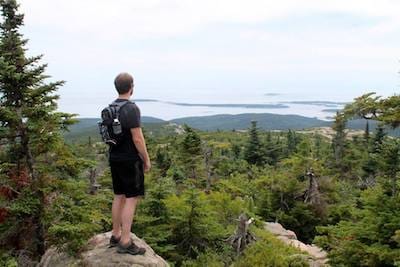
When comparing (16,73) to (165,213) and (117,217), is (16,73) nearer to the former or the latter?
(117,217)

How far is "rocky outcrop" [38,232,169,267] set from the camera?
7.57 metres

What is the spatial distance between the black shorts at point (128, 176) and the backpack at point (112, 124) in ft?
1.18

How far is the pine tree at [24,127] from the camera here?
9.66 m

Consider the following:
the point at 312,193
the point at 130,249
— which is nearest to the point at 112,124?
the point at 130,249

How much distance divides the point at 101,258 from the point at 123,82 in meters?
3.01

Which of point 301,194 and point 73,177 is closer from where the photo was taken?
point 73,177

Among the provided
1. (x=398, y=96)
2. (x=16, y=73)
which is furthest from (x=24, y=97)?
(x=398, y=96)

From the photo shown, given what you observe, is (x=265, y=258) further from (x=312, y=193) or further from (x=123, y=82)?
(x=312, y=193)

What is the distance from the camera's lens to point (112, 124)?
22.9 feet

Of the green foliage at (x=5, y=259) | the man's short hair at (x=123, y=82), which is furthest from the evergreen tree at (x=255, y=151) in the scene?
the man's short hair at (x=123, y=82)

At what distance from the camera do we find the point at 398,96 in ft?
39.1

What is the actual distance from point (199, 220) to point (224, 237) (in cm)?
223

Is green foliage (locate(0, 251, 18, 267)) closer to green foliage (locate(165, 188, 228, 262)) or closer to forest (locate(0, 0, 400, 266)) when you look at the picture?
forest (locate(0, 0, 400, 266))

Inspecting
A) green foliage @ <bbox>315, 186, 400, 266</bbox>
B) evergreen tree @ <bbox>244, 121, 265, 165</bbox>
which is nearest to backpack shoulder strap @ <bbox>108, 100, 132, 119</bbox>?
green foliage @ <bbox>315, 186, 400, 266</bbox>
